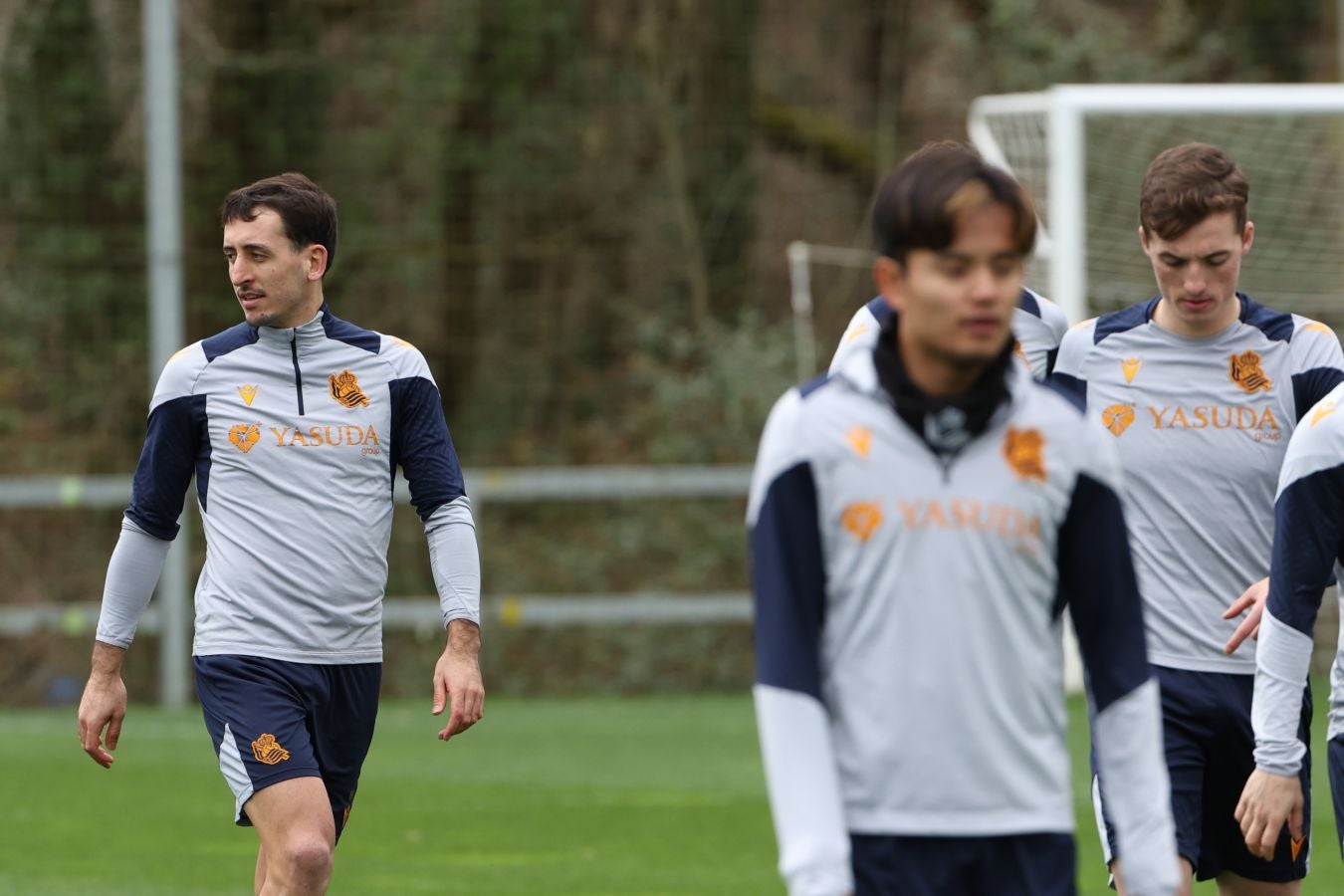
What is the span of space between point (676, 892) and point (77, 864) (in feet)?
7.98

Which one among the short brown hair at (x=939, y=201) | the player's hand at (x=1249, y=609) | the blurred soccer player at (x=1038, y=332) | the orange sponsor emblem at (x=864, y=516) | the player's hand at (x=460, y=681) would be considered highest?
the short brown hair at (x=939, y=201)

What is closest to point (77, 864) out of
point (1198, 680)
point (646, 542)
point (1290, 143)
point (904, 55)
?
point (1198, 680)

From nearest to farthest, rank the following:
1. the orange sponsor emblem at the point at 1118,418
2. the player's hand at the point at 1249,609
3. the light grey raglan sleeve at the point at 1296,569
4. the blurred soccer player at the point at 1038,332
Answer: the light grey raglan sleeve at the point at 1296,569
the player's hand at the point at 1249,609
the orange sponsor emblem at the point at 1118,418
the blurred soccer player at the point at 1038,332

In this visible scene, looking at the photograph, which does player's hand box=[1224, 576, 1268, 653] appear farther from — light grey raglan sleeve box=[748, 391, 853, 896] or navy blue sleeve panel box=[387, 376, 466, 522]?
navy blue sleeve panel box=[387, 376, 466, 522]

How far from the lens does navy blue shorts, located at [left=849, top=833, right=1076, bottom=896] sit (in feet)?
10.7

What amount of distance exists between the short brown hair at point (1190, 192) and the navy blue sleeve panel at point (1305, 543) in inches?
33.0

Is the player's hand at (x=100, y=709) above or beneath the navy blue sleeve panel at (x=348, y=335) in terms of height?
beneath

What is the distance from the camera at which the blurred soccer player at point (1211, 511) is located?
17.2 ft

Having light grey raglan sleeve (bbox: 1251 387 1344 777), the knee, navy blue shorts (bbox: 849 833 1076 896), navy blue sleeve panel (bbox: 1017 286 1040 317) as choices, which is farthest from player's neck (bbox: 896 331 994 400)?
the knee

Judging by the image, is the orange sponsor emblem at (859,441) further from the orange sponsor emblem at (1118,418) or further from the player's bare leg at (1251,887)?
the player's bare leg at (1251,887)

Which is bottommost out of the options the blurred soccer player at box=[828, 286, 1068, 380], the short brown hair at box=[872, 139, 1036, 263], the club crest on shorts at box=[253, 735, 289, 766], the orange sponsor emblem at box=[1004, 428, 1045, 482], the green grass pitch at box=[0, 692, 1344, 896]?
the green grass pitch at box=[0, 692, 1344, 896]

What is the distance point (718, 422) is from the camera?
59.4 feet

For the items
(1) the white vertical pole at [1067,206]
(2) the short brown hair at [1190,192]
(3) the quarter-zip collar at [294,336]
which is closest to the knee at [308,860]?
(3) the quarter-zip collar at [294,336]

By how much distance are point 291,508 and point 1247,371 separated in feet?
7.63
